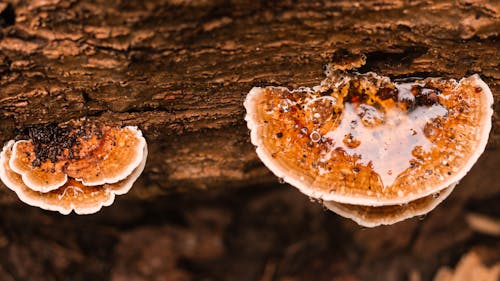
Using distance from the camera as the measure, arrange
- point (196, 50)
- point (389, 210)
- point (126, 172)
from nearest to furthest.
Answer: point (196, 50) → point (126, 172) → point (389, 210)

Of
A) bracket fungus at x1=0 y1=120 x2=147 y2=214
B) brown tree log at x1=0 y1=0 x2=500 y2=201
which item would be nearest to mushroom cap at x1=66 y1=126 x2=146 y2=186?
bracket fungus at x1=0 y1=120 x2=147 y2=214

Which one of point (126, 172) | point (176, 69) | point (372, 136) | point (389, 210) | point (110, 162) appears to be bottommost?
point (389, 210)

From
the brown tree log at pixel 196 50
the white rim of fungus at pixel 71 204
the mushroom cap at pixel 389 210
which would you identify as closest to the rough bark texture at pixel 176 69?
the brown tree log at pixel 196 50

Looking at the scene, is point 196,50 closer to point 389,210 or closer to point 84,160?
point 84,160

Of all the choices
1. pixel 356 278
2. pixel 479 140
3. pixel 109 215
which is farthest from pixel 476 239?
pixel 109 215

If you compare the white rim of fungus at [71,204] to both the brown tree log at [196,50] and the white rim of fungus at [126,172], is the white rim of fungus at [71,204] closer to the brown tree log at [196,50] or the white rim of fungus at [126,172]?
the white rim of fungus at [126,172]

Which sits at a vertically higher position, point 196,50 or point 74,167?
point 196,50

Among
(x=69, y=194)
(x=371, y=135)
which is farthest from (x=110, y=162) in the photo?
(x=371, y=135)
